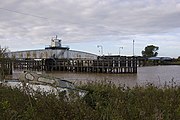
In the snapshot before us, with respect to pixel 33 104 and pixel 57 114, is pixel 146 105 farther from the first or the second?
pixel 33 104

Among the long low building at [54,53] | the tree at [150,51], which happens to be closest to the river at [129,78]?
the long low building at [54,53]

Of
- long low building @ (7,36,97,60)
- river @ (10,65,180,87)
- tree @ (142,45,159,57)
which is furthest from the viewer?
tree @ (142,45,159,57)

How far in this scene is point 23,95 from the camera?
19.5 feet

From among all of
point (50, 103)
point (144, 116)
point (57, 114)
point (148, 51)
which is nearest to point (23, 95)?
point (50, 103)

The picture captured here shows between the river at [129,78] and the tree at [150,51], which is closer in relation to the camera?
the river at [129,78]

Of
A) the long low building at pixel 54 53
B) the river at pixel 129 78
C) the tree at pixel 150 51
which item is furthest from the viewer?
the tree at pixel 150 51

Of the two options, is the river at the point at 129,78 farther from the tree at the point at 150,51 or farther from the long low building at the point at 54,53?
the tree at the point at 150,51

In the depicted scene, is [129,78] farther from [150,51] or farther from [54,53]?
[150,51]

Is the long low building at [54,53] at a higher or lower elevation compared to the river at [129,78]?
higher

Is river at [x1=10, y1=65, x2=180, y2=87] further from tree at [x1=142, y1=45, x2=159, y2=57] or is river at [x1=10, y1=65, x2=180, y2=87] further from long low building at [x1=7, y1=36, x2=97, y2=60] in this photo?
tree at [x1=142, y1=45, x2=159, y2=57]

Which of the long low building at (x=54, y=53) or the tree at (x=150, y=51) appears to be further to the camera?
the tree at (x=150, y=51)

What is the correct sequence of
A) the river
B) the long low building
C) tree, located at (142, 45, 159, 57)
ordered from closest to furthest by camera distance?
the river
the long low building
tree, located at (142, 45, 159, 57)

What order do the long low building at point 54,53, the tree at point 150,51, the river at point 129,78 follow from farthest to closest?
the tree at point 150,51, the long low building at point 54,53, the river at point 129,78

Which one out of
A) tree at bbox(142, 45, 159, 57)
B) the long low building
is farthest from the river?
tree at bbox(142, 45, 159, 57)
